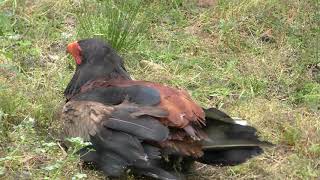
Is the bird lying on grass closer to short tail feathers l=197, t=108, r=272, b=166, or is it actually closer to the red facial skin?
short tail feathers l=197, t=108, r=272, b=166

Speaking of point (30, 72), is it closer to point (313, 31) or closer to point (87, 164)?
point (87, 164)

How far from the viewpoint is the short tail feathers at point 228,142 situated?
195 inches

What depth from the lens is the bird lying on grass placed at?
471 centimetres

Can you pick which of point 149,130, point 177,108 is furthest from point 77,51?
point 149,130

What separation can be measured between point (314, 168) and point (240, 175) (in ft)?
1.78

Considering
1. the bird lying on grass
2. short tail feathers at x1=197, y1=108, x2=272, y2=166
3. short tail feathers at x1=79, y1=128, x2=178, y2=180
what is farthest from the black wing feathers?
short tail feathers at x1=197, y1=108, x2=272, y2=166

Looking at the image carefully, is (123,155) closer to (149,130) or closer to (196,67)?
(149,130)

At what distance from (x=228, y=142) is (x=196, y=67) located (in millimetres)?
1993

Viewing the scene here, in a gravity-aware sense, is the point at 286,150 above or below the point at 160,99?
below

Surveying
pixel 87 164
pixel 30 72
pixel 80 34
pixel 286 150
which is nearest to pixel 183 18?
pixel 80 34

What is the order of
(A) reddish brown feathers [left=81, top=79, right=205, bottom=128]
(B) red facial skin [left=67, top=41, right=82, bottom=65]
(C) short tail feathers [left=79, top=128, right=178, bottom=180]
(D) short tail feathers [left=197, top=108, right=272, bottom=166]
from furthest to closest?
(B) red facial skin [left=67, top=41, right=82, bottom=65] → (D) short tail feathers [left=197, top=108, right=272, bottom=166] → (A) reddish brown feathers [left=81, top=79, right=205, bottom=128] → (C) short tail feathers [left=79, top=128, right=178, bottom=180]

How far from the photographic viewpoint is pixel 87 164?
16.4ft

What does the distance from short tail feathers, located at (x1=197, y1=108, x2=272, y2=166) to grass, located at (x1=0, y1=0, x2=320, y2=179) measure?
0.84 ft

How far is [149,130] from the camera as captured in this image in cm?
469
